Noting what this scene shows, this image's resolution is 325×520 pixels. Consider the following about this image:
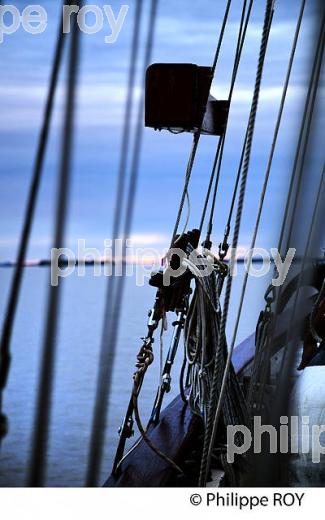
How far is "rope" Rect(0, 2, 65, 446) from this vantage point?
984 mm

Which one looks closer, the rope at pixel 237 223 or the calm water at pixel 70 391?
the rope at pixel 237 223

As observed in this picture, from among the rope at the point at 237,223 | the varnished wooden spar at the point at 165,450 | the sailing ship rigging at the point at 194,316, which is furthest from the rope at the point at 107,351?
the varnished wooden spar at the point at 165,450

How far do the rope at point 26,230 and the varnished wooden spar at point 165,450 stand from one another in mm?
725

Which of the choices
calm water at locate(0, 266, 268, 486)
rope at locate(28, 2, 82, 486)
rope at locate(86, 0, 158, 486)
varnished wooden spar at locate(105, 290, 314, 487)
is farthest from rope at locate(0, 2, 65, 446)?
varnished wooden spar at locate(105, 290, 314, 487)

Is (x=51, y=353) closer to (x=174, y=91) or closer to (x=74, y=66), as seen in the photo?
(x=74, y=66)

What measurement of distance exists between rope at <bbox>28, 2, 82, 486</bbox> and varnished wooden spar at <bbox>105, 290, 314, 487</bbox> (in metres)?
0.69

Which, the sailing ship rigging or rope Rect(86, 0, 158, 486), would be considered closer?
rope Rect(86, 0, 158, 486)

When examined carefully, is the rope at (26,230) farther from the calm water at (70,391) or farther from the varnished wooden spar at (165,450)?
the varnished wooden spar at (165,450)

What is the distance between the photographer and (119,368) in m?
6.52

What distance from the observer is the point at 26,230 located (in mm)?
1010

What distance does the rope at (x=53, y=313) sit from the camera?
3.18ft

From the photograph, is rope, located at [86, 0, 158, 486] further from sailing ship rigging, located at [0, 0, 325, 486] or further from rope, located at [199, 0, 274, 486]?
rope, located at [199, 0, 274, 486]

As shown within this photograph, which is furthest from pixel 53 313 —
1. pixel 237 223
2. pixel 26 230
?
pixel 237 223
